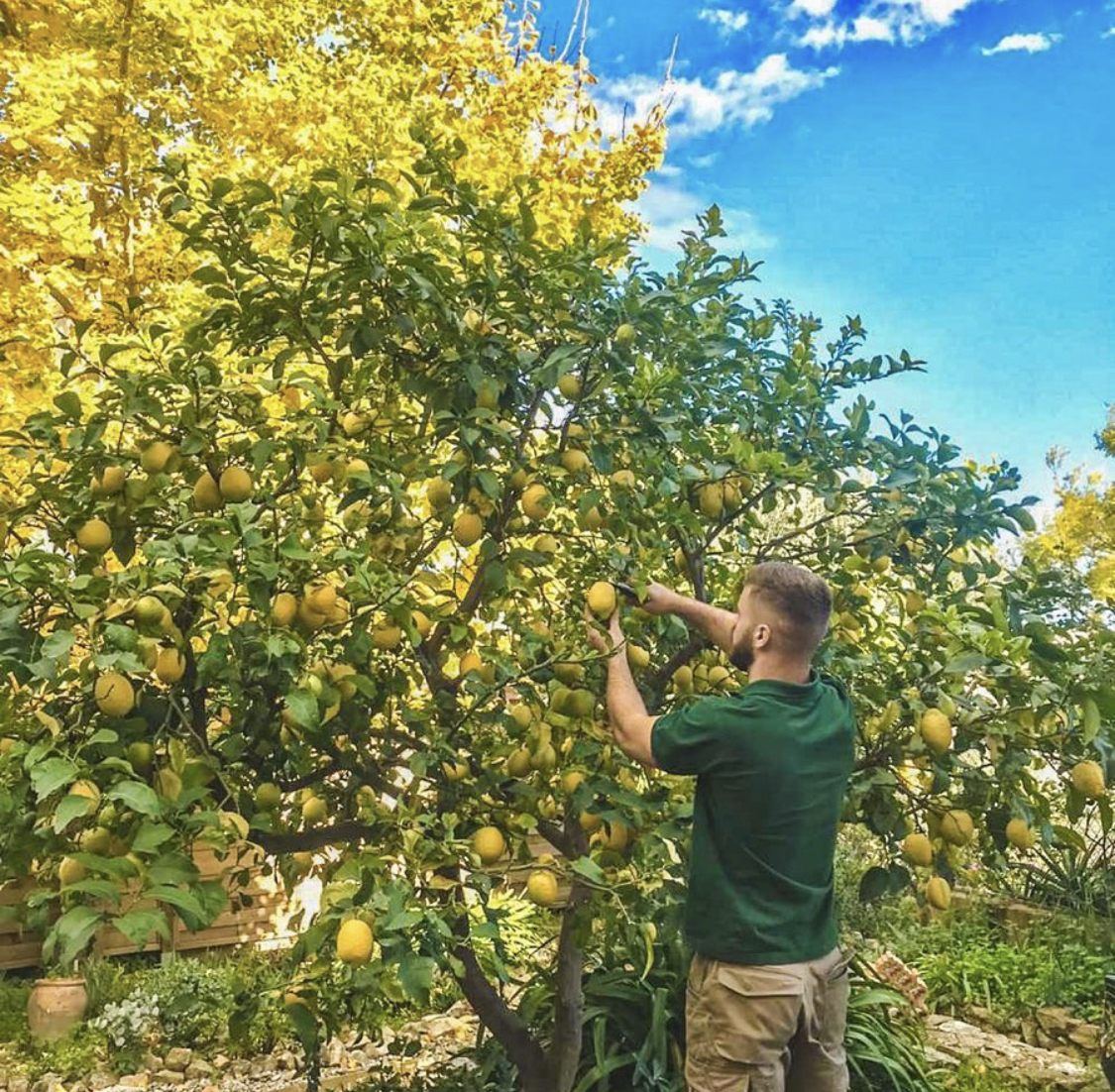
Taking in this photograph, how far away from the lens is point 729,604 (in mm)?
3068

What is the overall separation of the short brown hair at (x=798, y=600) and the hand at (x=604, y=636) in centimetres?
32

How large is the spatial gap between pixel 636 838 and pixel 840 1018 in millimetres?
642

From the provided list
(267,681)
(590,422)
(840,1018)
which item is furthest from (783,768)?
(267,681)

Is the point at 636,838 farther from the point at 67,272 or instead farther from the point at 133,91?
the point at 133,91

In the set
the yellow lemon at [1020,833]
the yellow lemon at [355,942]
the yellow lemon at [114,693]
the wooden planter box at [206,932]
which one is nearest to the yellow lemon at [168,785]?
the yellow lemon at [114,693]

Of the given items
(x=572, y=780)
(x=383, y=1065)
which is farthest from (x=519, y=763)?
(x=383, y=1065)

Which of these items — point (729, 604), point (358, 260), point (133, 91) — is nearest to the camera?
point (358, 260)

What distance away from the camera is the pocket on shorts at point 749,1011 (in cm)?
218

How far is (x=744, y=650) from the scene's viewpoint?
2406 mm

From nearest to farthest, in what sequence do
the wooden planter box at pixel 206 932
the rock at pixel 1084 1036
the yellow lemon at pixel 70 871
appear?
1. the yellow lemon at pixel 70 871
2. the rock at pixel 1084 1036
3. the wooden planter box at pixel 206 932

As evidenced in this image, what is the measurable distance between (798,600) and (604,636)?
1.41 ft

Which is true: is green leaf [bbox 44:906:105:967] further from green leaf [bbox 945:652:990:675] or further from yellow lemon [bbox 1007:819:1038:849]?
yellow lemon [bbox 1007:819:1038:849]

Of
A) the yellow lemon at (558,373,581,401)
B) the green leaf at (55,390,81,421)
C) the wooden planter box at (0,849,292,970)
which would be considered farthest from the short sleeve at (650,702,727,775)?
the wooden planter box at (0,849,292,970)

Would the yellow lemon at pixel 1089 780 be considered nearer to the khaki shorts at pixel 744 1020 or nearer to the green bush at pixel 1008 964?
the khaki shorts at pixel 744 1020
